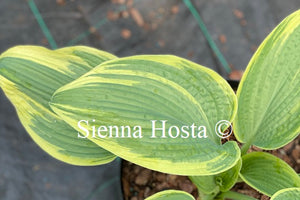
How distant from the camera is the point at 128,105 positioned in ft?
1.76

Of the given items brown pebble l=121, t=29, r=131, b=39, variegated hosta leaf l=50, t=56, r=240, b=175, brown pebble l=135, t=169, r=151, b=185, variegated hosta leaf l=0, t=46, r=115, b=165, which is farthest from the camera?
brown pebble l=121, t=29, r=131, b=39

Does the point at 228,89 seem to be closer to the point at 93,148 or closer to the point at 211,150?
the point at 211,150

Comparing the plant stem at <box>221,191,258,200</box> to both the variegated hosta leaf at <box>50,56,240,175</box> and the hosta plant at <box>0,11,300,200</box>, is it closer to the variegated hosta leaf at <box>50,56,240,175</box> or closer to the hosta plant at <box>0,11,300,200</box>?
the hosta plant at <box>0,11,300,200</box>

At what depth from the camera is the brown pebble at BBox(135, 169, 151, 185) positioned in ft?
3.15

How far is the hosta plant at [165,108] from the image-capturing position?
54cm

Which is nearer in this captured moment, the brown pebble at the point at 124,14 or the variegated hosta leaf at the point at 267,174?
the variegated hosta leaf at the point at 267,174

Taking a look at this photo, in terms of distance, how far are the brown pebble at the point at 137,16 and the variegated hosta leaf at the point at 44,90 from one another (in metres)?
0.68

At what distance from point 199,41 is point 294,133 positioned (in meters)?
0.78

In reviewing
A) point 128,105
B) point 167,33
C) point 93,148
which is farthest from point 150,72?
point 167,33

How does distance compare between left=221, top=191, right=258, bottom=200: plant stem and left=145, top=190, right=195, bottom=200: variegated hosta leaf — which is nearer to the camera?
left=145, top=190, right=195, bottom=200: variegated hosta leaf

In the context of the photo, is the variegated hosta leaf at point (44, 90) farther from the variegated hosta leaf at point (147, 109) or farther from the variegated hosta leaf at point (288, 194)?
the variegated hosta leaf at point (288, 194)

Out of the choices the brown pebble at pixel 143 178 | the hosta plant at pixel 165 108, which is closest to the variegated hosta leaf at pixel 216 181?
the hosta plant at pixel 165 108

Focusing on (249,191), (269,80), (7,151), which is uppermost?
(269,80)

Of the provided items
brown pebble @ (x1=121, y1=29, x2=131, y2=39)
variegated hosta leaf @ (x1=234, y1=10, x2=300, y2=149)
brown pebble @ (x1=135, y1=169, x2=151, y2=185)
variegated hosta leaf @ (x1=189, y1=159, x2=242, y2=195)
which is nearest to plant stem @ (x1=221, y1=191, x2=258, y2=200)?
variegated hosta leaf @ (x1=189, y1=159, x2=242, y2=195)
